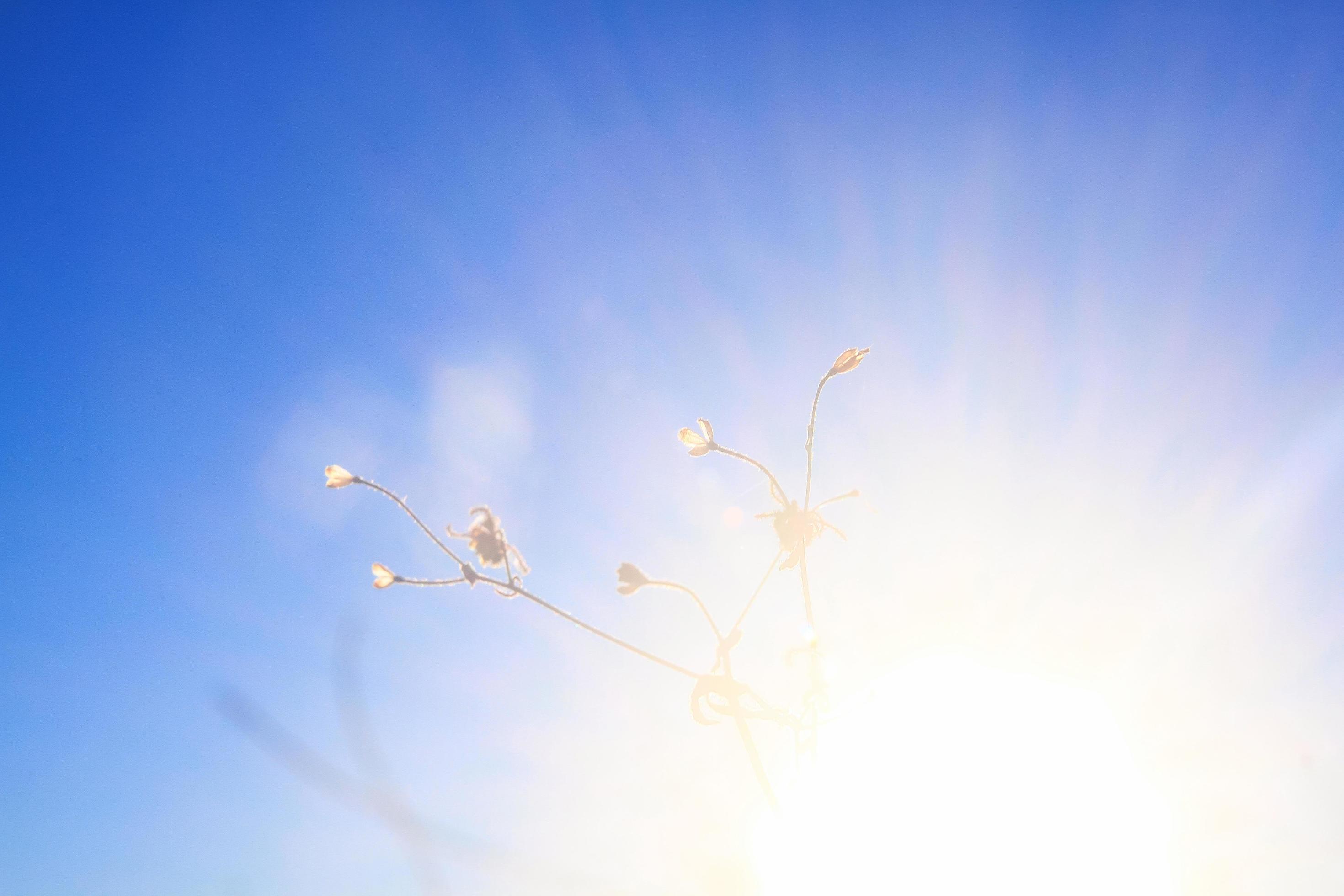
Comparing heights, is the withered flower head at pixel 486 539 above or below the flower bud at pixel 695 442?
below

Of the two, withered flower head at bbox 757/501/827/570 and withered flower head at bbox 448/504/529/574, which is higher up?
withered flower head at bbox 757/501/827/570

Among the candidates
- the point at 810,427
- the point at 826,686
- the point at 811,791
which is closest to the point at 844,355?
the point at 810,427

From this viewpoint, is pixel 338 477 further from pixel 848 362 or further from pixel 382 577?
pixel 848 362

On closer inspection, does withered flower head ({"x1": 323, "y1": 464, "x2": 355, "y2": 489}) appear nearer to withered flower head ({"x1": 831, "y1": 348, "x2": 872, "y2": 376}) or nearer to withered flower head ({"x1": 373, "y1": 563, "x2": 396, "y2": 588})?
withered flower head ({"x1": 373, "y1": 563, "x2": 396, "y2": 588})

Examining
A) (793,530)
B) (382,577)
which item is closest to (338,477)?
(382,577)

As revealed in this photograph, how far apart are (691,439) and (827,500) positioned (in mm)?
355

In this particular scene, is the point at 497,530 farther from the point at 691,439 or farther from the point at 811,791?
the point at 811,791

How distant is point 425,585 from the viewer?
144 cm

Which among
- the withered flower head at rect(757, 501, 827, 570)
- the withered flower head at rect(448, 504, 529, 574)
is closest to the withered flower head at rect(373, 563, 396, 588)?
the withered flower head at rect(448, 504, 529, 574)

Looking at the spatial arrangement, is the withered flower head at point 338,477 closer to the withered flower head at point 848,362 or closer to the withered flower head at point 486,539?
the withered flower head at point 486,539

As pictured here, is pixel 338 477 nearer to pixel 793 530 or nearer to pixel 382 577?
pixel 382 577

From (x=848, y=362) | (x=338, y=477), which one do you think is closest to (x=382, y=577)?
(x=338, y=477)

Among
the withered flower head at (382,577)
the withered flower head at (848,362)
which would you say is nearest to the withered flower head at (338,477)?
the withered flower head at (382,577)

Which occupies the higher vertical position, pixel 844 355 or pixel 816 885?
pixel 844 355
